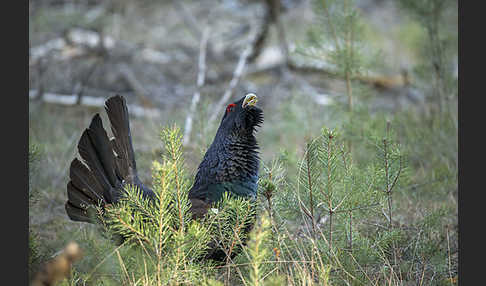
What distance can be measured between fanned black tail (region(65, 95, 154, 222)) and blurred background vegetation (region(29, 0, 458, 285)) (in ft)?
0.69

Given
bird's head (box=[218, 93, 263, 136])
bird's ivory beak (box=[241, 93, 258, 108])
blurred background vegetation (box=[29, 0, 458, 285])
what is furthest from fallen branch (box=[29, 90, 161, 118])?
bird's ivory beak (box=[241, 93, 258, 108])

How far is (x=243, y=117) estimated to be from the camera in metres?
2.97

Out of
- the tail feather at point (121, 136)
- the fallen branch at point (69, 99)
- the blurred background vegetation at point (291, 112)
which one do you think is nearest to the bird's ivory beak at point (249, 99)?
the blurred background vegetation at point (291, 112)

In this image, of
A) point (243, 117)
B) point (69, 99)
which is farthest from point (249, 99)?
point (69, 99)

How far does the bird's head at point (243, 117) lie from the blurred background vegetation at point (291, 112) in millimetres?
345

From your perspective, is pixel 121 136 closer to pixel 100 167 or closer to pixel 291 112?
pixel 100 167

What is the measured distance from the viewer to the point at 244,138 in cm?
302

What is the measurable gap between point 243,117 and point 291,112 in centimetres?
312

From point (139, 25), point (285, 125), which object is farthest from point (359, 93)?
point (139, 25)

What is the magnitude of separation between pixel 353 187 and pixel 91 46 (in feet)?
19.5

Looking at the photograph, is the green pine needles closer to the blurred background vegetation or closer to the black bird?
the blurred background vegetation

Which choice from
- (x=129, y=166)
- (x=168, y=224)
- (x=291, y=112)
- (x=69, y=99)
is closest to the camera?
(x=168, y=224)

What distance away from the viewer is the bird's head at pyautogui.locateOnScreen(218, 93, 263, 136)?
2.95m

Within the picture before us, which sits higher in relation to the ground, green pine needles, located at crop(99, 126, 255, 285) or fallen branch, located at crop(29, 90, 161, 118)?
green pine needles, located at crop(99, 126, 255, 285)
